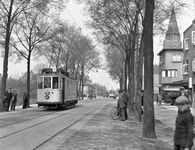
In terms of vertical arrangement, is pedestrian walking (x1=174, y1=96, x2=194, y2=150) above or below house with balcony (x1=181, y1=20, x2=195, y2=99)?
below

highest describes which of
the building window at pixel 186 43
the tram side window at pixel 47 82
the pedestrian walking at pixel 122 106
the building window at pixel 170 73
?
the building window at pixel 186 43

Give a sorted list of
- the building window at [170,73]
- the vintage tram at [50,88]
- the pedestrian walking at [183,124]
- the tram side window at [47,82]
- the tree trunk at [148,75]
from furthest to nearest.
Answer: the building window at [170,73] → the tram side window at [47,82] → the vintage tram at [50,88] → the tree trunk at [148,75] → the pedestrian walking at [183,124]

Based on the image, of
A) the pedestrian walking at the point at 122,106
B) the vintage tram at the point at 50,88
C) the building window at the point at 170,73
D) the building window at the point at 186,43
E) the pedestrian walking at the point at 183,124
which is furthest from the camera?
the building window at the point at 170,73

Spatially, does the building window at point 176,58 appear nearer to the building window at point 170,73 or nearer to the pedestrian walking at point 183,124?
the building window at point 170,73

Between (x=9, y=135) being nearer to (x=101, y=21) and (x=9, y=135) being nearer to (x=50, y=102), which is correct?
(x=50, y=102)

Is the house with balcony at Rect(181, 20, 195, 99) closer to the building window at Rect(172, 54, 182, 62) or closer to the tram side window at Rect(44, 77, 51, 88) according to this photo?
the tram side window at Rect(44, 77, 51, 88)

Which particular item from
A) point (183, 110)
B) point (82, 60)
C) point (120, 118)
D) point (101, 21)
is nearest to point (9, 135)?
point (183, 110)

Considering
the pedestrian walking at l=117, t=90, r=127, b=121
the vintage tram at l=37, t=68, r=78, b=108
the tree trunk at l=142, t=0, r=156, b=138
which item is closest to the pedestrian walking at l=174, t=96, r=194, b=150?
the tree trunk at l=142, t=0, r=156, b=138

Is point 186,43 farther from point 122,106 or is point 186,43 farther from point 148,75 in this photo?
point 148,75

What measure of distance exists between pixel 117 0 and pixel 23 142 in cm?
1303

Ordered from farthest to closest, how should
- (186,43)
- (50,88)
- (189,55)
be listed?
(186,43)
(189,55)
(50,88)

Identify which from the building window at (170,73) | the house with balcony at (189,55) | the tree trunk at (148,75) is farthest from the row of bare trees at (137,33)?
the building window at (170,73)

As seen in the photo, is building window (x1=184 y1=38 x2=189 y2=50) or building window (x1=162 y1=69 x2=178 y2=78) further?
building window (x1=162 y1=69 x2=178 y2=78)

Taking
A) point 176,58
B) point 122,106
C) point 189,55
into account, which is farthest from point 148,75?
point 176,58
